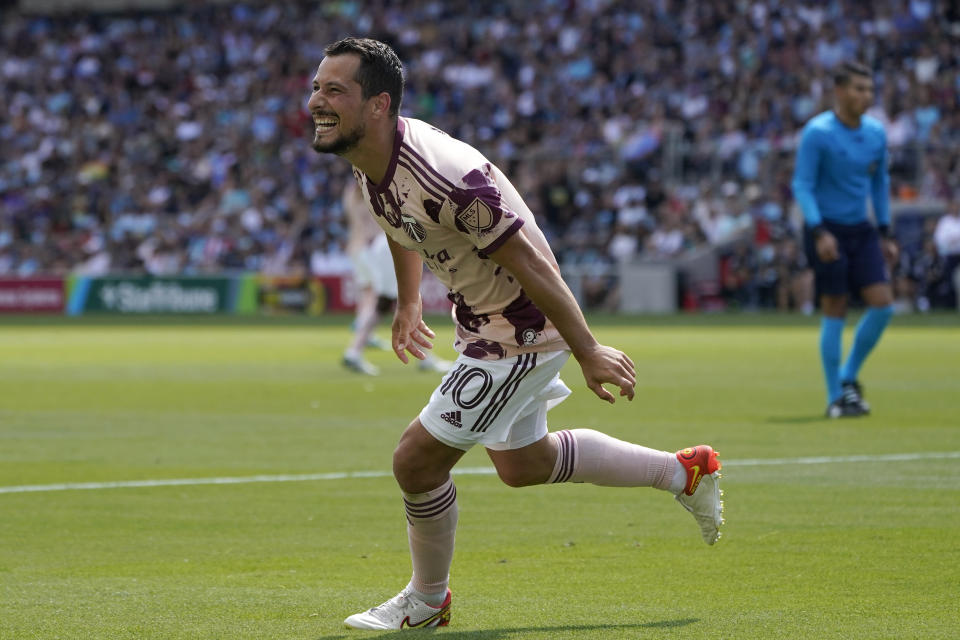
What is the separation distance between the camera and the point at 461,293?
16.9 ft

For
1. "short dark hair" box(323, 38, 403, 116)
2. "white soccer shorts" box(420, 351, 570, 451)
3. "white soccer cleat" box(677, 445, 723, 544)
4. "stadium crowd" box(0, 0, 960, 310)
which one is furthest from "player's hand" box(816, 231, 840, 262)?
"stadium crowd" box(0, 0, 960, 310)

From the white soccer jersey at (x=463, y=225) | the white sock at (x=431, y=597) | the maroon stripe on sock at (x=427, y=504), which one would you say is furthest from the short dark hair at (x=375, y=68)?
the white sock at (x=431, y=597)

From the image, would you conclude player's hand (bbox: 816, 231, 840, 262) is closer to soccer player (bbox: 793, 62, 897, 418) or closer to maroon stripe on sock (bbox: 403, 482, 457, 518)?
soccer player (bbox: 793, 62, 897, 418)

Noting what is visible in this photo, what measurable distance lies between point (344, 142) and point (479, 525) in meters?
2.70

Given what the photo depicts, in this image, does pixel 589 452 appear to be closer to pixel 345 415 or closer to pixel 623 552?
pixel 623 552

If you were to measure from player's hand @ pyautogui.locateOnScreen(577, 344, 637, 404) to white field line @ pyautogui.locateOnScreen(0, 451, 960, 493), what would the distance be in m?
4.03

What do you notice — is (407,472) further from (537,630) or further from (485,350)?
(537,630)

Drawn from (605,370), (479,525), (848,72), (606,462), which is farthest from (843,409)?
(605,370)

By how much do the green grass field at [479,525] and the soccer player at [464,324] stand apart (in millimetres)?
399

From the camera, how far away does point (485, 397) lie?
5000mm

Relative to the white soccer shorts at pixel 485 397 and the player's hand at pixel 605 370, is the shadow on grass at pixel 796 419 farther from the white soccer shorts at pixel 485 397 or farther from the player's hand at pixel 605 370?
the player's hand at pixel 605 370

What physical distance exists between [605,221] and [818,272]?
2192 centimetres

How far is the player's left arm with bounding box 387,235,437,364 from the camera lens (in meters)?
5.68

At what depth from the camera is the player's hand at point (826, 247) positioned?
36.2ft
